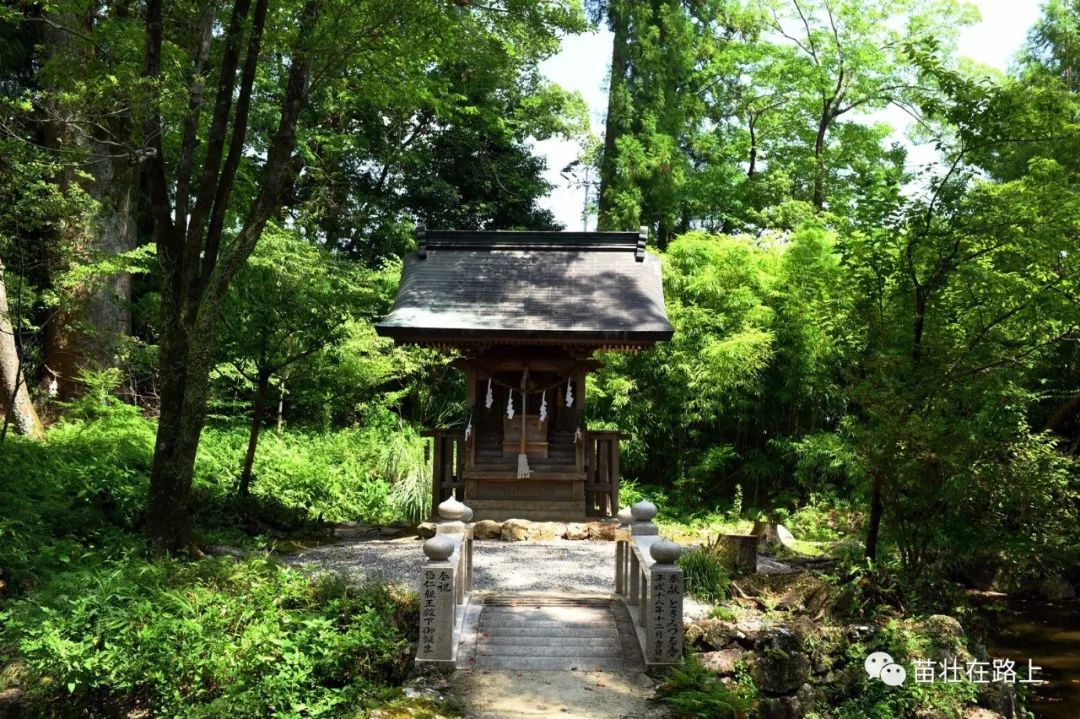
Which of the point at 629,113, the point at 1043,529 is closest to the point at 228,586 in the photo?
the point at 1043,529

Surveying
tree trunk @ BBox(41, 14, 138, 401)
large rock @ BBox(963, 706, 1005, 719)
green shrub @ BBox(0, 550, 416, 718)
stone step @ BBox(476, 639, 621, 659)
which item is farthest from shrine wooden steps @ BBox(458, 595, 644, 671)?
tree trunk @ BBox(41, 14, 138, 401)

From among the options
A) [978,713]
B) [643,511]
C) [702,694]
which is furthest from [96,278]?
[978,713]

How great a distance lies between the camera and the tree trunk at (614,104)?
21500 mm

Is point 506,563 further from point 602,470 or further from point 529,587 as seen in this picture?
point 602,470

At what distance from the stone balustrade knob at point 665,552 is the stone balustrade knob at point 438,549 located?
146 cm

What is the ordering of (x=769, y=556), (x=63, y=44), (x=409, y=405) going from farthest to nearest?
(x=409, y=405)
(x=63, y=44)
(x=769, y=556)

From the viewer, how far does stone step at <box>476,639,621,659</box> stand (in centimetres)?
616

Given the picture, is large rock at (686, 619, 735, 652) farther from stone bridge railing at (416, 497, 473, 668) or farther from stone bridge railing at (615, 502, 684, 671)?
stone bridge railing at (416, 497, 473, 668)

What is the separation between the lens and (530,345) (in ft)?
38.4

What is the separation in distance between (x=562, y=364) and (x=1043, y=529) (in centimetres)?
649

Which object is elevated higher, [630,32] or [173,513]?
[630,32]

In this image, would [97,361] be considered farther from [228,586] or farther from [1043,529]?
[1043,529]

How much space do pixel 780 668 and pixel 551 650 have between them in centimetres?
167

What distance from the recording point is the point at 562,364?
38.9ft
